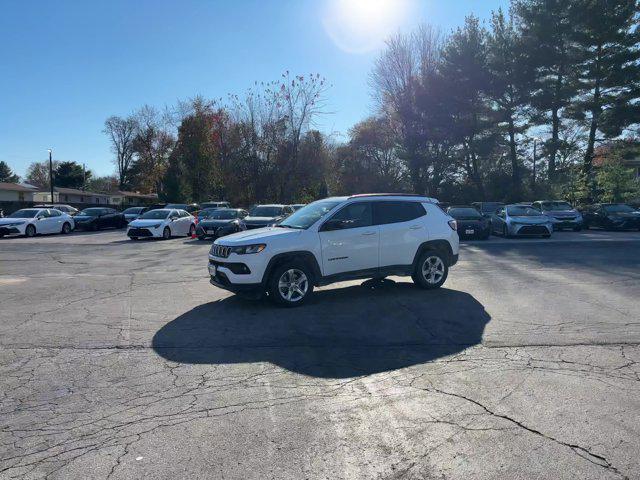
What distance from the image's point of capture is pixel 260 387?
493 cm

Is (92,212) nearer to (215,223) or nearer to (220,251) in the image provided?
(215,223)

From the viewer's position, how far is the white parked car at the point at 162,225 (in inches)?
947

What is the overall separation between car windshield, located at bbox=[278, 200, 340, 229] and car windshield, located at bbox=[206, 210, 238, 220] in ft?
49.7

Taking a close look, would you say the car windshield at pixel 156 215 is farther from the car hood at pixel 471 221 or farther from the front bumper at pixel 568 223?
the front bumper at pixel 568 223

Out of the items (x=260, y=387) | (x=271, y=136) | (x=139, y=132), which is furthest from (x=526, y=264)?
(x=139, y=132)

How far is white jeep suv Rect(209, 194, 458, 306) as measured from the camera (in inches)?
322

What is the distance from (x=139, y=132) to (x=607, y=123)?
61.3 meters

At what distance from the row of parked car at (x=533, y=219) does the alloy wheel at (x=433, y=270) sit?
12503 mm

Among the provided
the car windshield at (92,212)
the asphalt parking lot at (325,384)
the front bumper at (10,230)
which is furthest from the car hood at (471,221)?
the car windshield at (92,212)

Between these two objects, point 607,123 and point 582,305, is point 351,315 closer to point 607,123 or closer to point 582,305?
point 582,305

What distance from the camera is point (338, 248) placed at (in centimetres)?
871

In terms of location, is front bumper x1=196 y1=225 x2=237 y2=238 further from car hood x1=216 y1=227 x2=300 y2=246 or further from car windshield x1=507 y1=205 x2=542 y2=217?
car hood x1=216 y1=227 x2=300 y2=246

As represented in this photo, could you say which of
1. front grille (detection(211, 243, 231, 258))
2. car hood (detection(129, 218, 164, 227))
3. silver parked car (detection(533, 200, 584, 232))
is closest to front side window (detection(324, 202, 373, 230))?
front grille (detection(211, 243, 231, 258))

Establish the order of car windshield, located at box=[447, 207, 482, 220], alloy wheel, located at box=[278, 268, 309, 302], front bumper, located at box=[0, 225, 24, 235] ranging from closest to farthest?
alloy wheel, located at box=[278, 268, 309, 302] < car windshield, located at box=[447, 207, 482, 220] < front bumper, located at box=[0, 225, 24, 235]
